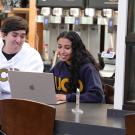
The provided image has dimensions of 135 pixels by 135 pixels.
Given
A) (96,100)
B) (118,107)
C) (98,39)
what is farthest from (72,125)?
(98,39)

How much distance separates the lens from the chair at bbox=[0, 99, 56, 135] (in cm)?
256

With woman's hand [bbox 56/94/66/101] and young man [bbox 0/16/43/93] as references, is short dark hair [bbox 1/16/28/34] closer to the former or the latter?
young man [bbox 0/16/43/93]

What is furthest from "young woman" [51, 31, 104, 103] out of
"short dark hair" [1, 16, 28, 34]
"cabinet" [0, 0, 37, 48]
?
"cabinet" [0, 0, 37, 48]

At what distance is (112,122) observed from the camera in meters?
2.48

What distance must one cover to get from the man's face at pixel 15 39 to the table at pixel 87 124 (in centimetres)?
119

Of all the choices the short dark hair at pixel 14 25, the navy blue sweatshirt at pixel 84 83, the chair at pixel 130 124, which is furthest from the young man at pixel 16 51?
the chair at pixel 130 124

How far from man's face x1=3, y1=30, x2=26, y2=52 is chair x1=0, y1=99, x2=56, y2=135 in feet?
3.67

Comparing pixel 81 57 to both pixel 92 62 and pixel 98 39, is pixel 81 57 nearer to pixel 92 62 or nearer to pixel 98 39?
pixel 92 62

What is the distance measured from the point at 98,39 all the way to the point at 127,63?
8.46 feet

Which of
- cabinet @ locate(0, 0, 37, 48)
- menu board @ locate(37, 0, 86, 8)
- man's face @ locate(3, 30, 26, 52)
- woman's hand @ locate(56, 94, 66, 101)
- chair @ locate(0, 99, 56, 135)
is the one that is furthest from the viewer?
cabinet @ locate(0, 0, 37, 48)

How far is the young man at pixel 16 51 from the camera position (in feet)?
12.3

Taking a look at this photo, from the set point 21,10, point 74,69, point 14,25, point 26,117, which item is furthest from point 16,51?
point 21,10

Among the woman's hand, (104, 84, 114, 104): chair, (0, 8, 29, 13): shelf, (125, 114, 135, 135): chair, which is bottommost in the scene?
(104, 84, 114, 104): chair

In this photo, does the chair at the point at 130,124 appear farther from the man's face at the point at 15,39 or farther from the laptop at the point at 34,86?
the man's face at the point at 15,39
